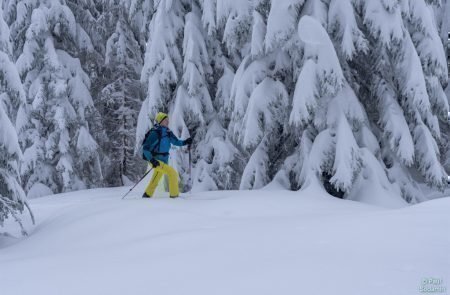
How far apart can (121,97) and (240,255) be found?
15389 mm

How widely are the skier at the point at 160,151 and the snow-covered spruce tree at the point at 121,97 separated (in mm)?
9560

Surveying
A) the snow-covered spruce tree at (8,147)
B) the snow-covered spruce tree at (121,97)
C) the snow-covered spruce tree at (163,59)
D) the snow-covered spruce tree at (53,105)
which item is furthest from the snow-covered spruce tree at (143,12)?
the snow-covered spruce tree at (8,147)

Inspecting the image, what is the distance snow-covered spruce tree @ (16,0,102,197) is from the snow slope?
1001 cm

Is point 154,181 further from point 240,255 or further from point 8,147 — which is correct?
point 240,255

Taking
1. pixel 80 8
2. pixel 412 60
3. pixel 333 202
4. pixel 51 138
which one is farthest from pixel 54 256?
pixel 80 8

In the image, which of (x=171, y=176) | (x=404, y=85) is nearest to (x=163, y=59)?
(x=171, y=176)

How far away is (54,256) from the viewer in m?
4.75

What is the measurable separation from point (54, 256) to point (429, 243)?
11.7 ft

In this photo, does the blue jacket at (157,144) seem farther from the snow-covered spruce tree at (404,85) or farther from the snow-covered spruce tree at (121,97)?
the snow-covered spruce tree at (121,97)

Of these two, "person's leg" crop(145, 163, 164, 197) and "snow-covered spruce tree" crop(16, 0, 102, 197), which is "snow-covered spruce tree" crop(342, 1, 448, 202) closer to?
"person's leg" crop(145, 163, 164, 197)

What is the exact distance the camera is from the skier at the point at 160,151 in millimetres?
8695

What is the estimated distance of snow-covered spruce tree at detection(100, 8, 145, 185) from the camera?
17953mm

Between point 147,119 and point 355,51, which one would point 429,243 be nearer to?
point 355,51

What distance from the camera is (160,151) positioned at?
29.0 feet
